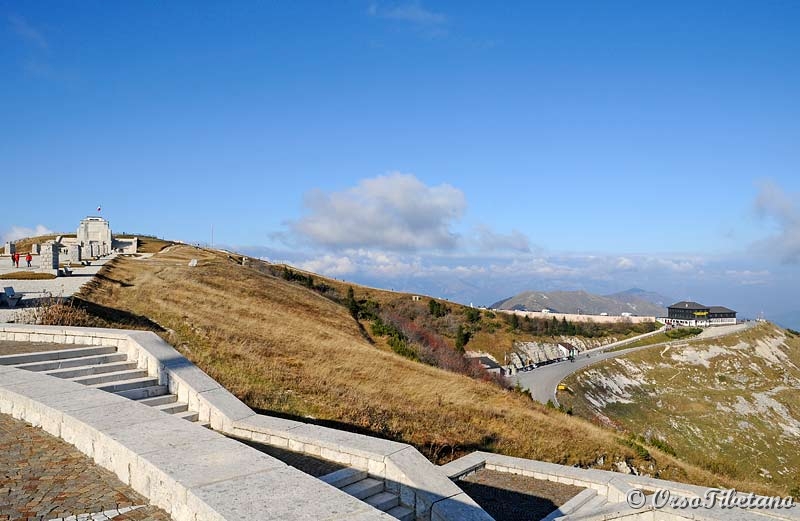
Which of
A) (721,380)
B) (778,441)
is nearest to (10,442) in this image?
(778,441)

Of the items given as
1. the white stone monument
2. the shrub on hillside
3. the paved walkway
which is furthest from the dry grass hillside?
the shrub on hillside

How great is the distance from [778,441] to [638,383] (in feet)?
54.2

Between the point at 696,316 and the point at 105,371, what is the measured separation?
134 metres

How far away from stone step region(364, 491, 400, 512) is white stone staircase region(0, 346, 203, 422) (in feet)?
13.7

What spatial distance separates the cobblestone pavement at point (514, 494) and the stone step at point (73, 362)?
817 cm

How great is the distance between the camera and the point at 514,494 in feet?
39.9

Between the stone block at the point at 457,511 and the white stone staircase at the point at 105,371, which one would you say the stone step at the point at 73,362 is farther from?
the stone block at the point at 457,511

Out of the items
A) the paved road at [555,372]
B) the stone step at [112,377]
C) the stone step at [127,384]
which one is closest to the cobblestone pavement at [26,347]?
the stone step at [112,377]

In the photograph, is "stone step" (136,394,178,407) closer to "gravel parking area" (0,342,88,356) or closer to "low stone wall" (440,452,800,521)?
"gravel parking area" (0,342,88,356)

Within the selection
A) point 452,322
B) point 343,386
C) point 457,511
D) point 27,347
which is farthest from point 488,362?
point 457,511

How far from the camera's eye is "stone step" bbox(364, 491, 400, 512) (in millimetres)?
7922

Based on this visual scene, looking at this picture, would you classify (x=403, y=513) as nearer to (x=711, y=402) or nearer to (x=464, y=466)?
(x=464, y=466)

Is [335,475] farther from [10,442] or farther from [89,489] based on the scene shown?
[10,442]

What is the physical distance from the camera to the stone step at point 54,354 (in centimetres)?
1223
